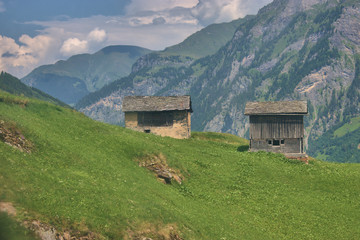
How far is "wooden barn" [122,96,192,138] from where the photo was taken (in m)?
67.9

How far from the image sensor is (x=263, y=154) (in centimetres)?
5859

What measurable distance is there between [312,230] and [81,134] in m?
24.4

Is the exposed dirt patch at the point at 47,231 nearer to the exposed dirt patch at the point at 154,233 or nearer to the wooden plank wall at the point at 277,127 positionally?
the exposed dirt patch at the point at 154,233

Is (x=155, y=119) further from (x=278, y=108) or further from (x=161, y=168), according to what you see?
(x=161, y=168)

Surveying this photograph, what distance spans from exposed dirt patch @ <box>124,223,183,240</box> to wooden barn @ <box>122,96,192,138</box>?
4320 centimetres

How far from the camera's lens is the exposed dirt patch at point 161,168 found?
3588cm

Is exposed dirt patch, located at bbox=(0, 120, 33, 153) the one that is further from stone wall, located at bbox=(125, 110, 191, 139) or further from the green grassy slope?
stone wall, located at bbox=(125, 110, 191, 139)

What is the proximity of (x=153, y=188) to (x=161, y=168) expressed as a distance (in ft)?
19.3

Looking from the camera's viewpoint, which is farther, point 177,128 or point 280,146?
point 177,128

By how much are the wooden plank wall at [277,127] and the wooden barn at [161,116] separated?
1269cm

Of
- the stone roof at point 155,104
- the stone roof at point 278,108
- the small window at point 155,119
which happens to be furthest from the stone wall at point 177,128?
the stone roof at point 278,108

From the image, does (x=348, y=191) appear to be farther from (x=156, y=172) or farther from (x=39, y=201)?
(x=39, y=201)

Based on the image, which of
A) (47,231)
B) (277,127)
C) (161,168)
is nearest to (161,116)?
(277,127)

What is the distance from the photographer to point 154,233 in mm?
23453
